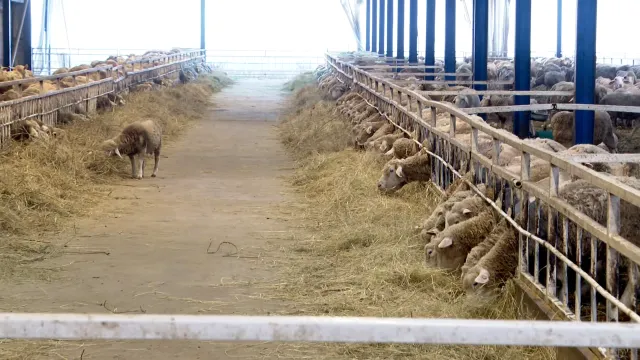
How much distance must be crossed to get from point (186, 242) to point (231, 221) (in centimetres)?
128

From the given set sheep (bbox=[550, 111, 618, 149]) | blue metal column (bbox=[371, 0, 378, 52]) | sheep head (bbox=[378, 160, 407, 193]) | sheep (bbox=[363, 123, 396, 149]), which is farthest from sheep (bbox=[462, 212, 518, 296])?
blue metal column (bbox=[371, 0, 378, 52])

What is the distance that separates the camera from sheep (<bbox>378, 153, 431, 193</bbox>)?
1162 centimetres

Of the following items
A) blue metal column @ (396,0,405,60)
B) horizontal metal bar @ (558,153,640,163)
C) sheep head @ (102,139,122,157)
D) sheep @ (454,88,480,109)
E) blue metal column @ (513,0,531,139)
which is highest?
blue metal column @ (396,0,405,60)

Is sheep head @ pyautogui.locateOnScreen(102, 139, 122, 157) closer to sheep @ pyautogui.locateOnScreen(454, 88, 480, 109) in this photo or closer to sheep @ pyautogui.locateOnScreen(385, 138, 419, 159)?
sheep @ pyautogui.locateOnScreen(385, 138, 419, 159)

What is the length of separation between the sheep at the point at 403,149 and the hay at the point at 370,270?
39 cm

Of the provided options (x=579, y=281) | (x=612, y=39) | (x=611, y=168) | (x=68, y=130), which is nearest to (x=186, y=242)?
(x=611, y=168)

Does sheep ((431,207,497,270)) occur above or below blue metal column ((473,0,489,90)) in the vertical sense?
below

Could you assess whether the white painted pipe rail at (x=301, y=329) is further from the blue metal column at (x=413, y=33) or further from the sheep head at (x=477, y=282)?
the blue metal column at (x=413, y=33)

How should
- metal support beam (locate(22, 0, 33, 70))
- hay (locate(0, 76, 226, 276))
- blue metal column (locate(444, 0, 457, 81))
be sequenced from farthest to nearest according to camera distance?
metal support beam (locate(22, 0, 33, 70)) → blue metal column (locate(444, 0, 457, 81)) → hay (locate(0, 76, 226, 276))

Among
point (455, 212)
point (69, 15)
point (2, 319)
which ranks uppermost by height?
point (69, 15)

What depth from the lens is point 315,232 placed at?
10.4 metres

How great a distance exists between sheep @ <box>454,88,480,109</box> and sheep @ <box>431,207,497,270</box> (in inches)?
357

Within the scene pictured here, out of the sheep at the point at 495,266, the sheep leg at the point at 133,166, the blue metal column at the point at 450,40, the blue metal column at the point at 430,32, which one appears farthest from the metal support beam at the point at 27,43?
the sheep at the point at 495,266

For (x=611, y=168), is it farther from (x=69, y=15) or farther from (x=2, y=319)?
(x=69, y=15)
